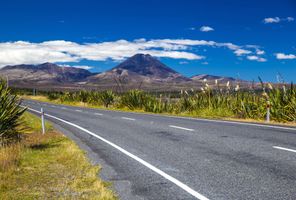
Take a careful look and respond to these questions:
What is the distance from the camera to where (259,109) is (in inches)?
803

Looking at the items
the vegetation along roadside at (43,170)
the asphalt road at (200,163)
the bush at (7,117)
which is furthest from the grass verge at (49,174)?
the bush at (7,117)

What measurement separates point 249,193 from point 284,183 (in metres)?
0.87

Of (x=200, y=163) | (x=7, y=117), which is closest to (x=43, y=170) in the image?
(x=200, y=163)

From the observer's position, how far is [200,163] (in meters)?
8.53

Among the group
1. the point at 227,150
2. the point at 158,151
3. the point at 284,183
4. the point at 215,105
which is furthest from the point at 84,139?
the point at 215,105

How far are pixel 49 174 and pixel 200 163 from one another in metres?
3.20

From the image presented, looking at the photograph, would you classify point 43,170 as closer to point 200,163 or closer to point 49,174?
point 49,174

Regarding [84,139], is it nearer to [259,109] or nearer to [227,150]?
[227,150]

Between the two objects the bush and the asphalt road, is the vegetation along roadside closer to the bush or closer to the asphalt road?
the bush

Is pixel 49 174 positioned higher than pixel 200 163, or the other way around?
pixel 200 163

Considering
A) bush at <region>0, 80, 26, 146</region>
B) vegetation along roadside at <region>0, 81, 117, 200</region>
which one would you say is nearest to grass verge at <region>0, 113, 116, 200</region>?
vegetation along roadside at <region>0, 81, 117, 200</region>

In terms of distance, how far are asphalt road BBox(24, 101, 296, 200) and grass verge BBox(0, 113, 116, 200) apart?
399 mm

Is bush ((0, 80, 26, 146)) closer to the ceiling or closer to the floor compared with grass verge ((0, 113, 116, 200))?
closer to the ceiling

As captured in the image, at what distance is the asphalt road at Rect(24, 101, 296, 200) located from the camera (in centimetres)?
635
